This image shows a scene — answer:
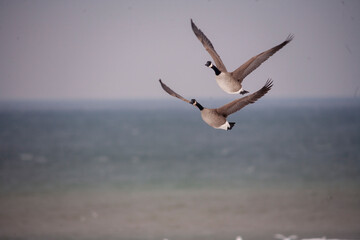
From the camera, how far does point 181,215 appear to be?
32.9 feet

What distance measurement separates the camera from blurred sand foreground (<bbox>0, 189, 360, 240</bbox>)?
356 inches

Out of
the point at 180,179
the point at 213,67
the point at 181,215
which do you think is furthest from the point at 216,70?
the point at 180,179

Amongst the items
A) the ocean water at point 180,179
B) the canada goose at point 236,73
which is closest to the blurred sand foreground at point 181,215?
the ocean water at point 180,179

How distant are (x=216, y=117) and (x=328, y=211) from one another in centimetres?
1006

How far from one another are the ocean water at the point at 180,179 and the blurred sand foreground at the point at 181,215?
26 mm

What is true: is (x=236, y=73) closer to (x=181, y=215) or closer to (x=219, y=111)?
(x=219, y=111)

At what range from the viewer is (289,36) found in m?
0.84

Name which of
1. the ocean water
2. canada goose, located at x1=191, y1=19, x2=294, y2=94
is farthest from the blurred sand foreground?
canada goose, located at x1=191, y1=19, x2=294, y2=94

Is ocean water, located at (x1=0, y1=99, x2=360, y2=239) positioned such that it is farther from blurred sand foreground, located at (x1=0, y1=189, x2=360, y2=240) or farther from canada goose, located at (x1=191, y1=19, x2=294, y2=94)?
canada goose, located at (x1=191, y1=19, x2=294, y2=94)

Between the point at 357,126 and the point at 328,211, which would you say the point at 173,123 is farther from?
the point at 328,211

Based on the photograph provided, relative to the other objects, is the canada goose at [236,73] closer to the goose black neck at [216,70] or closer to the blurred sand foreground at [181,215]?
the goose black neck at [216,70]

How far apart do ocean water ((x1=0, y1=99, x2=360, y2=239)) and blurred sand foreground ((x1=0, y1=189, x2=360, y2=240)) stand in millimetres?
26

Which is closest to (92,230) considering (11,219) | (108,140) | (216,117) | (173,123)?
(11,219)

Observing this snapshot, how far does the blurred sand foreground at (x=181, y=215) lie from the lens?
9055 millimetres
